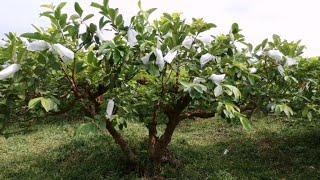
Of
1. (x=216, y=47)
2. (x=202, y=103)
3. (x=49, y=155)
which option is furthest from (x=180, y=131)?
(x=216, y=47)

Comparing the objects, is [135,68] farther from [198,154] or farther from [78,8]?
[198,154]

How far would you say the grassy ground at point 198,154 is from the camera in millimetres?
8266

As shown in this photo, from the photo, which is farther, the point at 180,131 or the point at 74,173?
the point at 180,131

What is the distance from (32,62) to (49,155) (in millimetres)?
6131

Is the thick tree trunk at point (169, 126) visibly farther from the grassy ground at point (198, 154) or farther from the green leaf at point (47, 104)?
the green leaf at point (47, 104)

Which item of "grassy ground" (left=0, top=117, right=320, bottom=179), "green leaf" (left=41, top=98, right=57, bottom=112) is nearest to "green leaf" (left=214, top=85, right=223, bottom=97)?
"green leaf" (left=41, top=98, right=57, bottom=112)

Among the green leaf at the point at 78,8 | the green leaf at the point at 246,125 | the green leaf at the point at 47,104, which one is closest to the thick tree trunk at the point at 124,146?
the green leaf at the point at 78,8

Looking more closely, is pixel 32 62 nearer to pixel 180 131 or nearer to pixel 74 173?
pixel 74 173

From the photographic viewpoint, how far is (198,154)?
369 inches

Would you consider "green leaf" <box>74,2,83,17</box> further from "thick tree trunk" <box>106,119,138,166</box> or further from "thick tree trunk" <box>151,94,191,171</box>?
"thick tree trunk" <box>106,119,138,166</box>

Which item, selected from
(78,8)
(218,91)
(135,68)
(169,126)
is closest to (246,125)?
(218,91)

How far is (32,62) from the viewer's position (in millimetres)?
4395

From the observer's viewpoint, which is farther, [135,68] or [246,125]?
[135,68]

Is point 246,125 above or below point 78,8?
below
